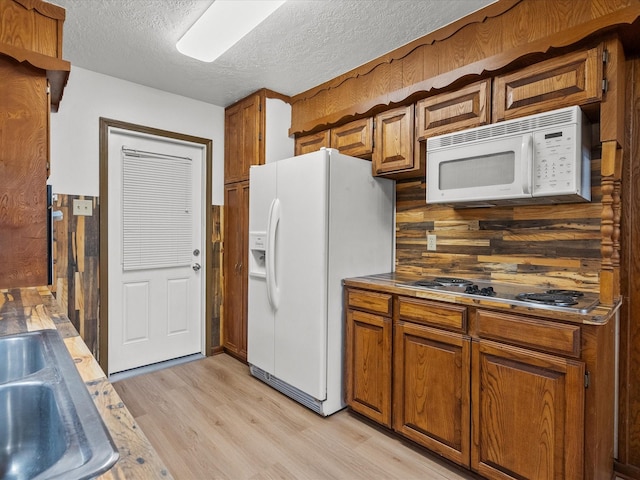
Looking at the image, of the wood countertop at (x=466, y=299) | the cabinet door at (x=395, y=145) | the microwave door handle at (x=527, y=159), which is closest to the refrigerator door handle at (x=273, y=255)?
the wood countertop at (x=466, y=299)

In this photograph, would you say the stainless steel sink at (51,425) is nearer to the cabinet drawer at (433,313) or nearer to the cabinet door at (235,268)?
the cabinet drawer at (433,313)

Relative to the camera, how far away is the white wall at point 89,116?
2775 millimetres

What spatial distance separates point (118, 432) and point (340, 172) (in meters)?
2.04

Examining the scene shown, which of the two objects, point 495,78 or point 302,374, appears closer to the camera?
point 495,78

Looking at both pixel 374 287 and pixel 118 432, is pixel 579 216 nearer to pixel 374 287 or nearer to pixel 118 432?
pixel 374 287

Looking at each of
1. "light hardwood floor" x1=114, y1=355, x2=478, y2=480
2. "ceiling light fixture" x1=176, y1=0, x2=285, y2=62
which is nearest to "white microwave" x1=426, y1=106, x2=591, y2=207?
"ceiling light fixture" x1=176, y1=0, x2=285, y2=62

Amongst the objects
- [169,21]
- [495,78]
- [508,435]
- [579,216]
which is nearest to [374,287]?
[508,435]

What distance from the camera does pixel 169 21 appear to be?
220cm

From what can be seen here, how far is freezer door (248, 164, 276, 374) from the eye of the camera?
111 inches

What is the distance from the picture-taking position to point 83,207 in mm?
2885

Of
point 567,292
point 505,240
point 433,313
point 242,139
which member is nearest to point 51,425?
point 433,313

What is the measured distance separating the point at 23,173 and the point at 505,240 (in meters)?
2.68

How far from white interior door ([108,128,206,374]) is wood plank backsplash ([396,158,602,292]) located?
1.96 metres

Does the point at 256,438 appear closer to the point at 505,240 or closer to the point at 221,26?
the point at 505,240
